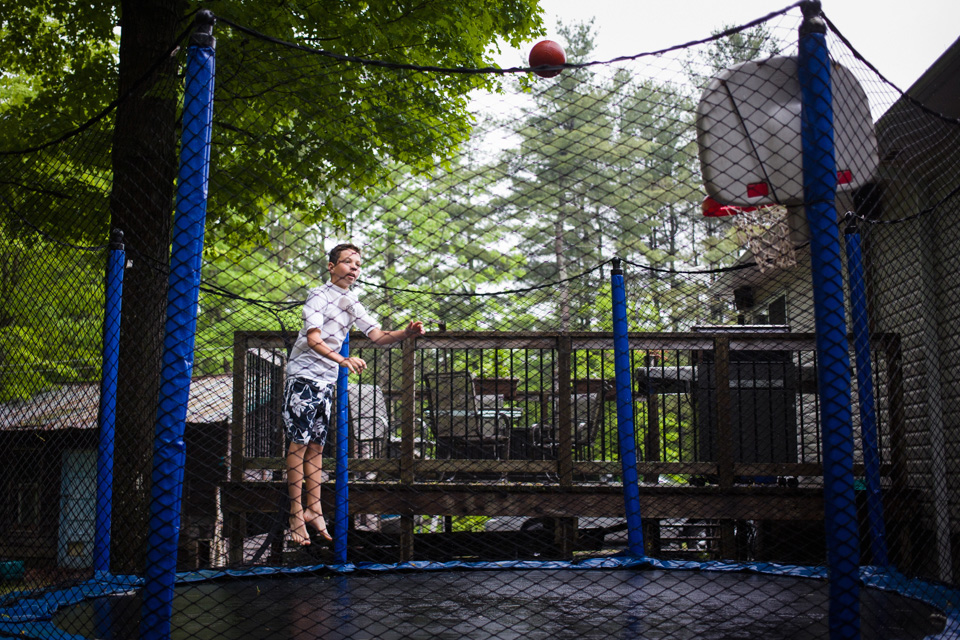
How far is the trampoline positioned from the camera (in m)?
2.49

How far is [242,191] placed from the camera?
5133 mm

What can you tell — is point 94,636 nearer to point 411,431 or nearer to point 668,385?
point 411,431

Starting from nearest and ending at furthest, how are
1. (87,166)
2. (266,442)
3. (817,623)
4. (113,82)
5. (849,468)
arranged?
(849,468)
(817,623)
(87,166)
(113,82)
(266,442)

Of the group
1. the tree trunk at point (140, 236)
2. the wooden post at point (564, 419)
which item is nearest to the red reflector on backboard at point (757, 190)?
the wooden post at point (564, 419)

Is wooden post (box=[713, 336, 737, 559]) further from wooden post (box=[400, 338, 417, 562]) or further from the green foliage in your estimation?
the green foliage

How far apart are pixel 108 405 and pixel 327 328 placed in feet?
3.47

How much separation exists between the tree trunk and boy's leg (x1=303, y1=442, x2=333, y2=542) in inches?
35.1

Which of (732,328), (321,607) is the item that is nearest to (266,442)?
(321,607)

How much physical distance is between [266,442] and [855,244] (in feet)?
13.6

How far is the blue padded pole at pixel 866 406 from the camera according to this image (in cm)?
341

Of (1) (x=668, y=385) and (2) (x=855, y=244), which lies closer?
(2) (x=855, y=244)

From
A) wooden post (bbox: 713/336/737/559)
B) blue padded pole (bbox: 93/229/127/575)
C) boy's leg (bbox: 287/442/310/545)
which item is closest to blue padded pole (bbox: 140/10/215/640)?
boy's leg (bbox: 287/442/310/545)

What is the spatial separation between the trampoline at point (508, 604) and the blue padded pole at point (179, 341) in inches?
24.0

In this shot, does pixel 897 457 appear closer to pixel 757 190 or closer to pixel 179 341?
pixel 757 190
